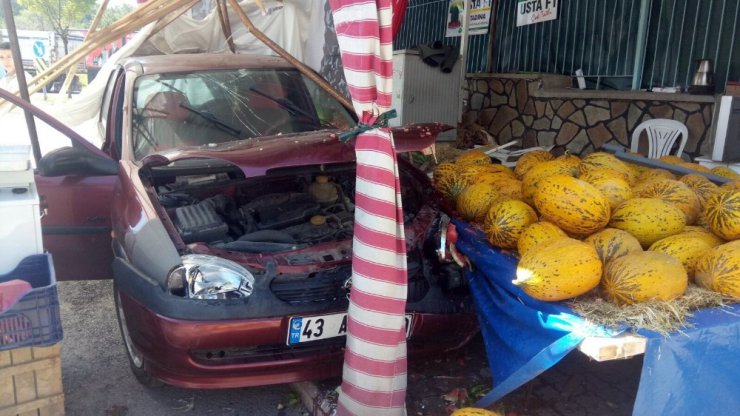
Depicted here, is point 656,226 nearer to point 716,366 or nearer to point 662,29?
point 716,366

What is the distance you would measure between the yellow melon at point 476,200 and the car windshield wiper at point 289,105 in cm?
150

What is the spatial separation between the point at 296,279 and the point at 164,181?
1.27 m

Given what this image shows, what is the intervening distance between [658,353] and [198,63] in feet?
11.8

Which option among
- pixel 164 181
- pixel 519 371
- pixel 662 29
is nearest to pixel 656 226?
pixel 519 371

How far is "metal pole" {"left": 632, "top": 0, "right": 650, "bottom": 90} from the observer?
22.6 feet

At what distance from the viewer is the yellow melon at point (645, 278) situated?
7.39 ft

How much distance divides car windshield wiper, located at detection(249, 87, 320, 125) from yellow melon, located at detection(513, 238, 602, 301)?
2.46 metres

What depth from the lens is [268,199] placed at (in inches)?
146

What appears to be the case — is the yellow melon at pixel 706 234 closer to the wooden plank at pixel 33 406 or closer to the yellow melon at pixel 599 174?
the yellow melon at pixel 599 174

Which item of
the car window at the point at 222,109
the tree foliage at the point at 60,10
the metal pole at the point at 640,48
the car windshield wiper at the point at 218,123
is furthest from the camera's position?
the tree foliage at the point at 60,10

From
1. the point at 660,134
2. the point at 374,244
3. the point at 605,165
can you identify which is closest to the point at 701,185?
the point at 605,165

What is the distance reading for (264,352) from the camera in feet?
9.34

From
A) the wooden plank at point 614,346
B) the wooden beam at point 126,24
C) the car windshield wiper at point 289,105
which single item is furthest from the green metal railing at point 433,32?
the wooden plank at point 614,346

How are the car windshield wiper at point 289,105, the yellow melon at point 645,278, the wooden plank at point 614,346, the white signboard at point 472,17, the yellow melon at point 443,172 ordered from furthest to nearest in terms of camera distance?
1. the white signboard at point 472,17
2. the car windshield wiper at point 289,105
3. the yellow melon at point 443,172
4. the yellow melon at point 645,278
5. the wooden plank at point 614,346
